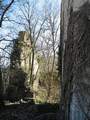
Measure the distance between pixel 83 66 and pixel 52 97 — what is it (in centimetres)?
2236

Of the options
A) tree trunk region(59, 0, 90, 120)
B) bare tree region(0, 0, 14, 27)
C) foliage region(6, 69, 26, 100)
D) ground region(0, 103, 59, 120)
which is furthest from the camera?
foliage region(6, 69, 26, 100)

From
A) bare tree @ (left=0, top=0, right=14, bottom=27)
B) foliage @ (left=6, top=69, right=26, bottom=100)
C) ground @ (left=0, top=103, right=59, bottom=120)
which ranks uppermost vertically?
bare tree @ (left=0, top=0, right=14, bottom=27)

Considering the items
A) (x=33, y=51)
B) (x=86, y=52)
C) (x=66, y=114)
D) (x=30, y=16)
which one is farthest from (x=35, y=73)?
(x=86, y=52)

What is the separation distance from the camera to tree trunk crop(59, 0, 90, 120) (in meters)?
8.59

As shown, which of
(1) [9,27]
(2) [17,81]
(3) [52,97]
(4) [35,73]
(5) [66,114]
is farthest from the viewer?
(4) [35,73]

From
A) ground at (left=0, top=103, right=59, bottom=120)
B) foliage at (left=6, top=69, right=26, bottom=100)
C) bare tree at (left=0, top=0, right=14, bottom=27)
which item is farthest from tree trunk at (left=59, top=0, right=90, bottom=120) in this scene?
foliage at (left=6, top=69, right=26, bottom=100)

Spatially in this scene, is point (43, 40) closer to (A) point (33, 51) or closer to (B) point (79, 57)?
(A) point (33, 51)

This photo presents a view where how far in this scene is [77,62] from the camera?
364 inches

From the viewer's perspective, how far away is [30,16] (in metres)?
34.5

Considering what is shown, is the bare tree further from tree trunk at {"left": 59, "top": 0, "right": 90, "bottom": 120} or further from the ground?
tree trunk at {"left": 59, "top": 0, "right": 90, "bottom": 120}

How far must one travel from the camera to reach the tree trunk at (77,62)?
28.2 ft

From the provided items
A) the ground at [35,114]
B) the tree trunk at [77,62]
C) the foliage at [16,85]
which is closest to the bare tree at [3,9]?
the foliage at [16,85]

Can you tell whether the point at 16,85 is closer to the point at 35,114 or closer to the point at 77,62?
the point at 35,114

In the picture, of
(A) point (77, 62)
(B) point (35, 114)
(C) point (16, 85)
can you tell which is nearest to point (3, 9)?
(C) point (16, 85)
